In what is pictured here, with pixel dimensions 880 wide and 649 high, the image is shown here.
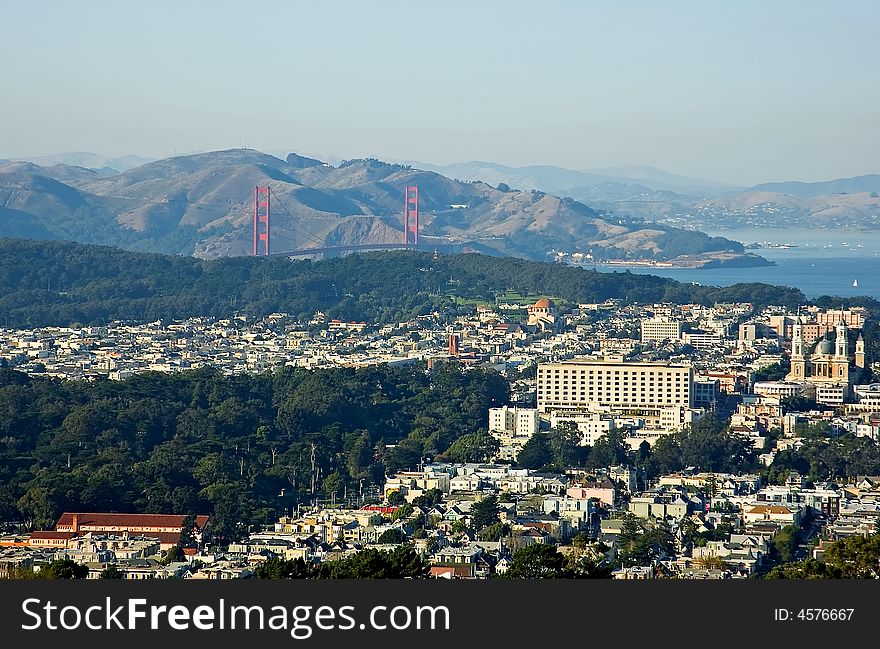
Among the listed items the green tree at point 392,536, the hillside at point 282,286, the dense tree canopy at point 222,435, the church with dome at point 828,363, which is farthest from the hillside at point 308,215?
the green tree at point 392,536

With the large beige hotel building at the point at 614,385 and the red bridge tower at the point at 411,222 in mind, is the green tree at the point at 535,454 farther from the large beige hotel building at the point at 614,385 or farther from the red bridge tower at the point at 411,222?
the red bridge tower at the point at 411,222

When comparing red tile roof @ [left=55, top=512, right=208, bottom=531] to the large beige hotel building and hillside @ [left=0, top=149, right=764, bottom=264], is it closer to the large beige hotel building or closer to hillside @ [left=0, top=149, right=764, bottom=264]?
the large beige hotel building

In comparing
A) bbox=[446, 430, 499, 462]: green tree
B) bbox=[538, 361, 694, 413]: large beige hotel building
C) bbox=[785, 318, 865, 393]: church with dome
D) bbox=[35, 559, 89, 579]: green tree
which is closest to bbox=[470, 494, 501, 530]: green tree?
bbox=[446, 430, 499, 462]: green tree

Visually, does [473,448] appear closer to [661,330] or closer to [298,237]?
[661,330]

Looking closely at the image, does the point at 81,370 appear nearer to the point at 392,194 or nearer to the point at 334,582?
the point at 334,582

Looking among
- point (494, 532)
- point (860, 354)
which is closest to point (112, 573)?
point (494, 532)
